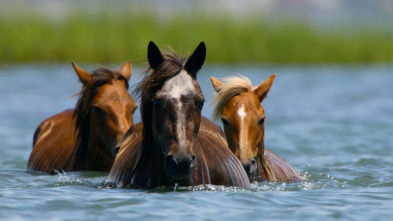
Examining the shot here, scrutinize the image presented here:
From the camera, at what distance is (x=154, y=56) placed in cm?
592

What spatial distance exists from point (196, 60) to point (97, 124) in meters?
2.63

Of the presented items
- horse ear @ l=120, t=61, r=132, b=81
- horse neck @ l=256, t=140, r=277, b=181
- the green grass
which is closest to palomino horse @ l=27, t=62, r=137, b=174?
horse ear @ l=120, t=61, r=132, b=81

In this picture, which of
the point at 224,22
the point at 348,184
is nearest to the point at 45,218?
the point at 348,184

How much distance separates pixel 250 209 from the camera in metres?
5.80

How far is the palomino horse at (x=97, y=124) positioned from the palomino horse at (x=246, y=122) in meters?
1.19

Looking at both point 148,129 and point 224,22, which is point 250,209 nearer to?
point 148,129

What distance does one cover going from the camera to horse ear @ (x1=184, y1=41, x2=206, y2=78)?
19.3 ft

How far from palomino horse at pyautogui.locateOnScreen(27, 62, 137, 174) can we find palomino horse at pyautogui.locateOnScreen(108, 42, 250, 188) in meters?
1.50

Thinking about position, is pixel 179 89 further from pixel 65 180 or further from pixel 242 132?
pixel 65 180

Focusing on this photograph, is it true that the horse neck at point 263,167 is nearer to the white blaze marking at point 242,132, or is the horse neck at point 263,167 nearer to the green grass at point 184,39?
the white blaze marking at point 242,132

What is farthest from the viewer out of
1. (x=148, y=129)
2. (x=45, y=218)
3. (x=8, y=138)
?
(x=8, y=138)

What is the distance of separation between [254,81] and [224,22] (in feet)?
21.9

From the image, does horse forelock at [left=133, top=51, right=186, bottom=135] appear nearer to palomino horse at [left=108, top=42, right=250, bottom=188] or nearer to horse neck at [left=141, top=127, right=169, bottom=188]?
palomino horse at [left=108, top=42, right=250, bottom=188]

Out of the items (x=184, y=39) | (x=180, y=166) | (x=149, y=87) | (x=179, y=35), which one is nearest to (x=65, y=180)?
(x=149, y=87)
